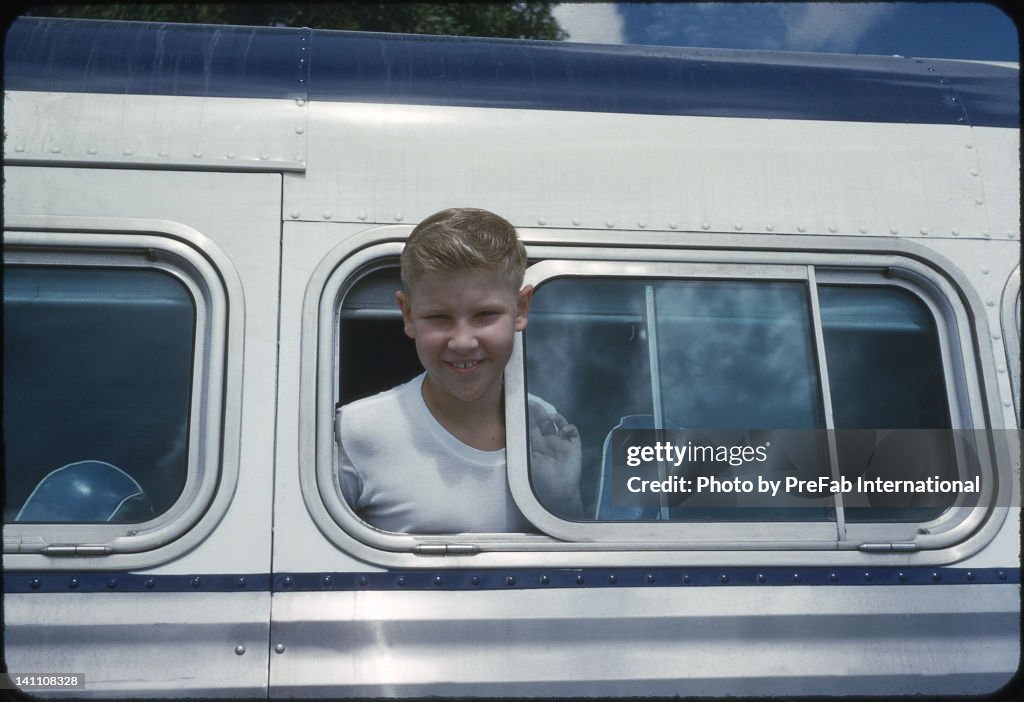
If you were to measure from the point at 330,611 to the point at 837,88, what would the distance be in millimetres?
2026

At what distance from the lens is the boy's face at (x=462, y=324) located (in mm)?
2209

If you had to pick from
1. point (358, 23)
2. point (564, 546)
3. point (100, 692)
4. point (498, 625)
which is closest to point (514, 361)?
point (564, 546)

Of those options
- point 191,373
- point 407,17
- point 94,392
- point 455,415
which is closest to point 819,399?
point 455,415

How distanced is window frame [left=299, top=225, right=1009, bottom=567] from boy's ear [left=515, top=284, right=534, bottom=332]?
7 centimetres

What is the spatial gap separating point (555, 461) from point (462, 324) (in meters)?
0.44

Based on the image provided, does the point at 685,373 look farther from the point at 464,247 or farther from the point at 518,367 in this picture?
the point at 464,247

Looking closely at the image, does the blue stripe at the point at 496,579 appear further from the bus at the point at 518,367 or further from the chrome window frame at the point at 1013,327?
the chrome window frame at the point at 1013,327

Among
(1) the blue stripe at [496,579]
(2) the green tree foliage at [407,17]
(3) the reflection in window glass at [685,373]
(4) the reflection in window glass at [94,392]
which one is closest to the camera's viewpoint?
(1) the blue stripe at [496,579]

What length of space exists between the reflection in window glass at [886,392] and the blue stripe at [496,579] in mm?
160

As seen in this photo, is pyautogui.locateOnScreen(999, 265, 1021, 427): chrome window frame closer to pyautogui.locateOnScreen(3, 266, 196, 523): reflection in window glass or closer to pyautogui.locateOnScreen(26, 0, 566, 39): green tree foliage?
pyautogui.locateOnScreen(3, 266, 196, 523): reflection in window glass

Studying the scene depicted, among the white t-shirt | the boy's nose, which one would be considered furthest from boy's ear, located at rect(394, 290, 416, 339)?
the white t-shirt

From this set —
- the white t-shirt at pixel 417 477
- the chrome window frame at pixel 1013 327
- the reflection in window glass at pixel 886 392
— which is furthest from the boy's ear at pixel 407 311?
the chrome window frame at pixel 1013 327

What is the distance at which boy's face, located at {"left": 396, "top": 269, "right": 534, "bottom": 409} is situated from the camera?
87.0 inches

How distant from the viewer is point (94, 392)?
89.4 inches
